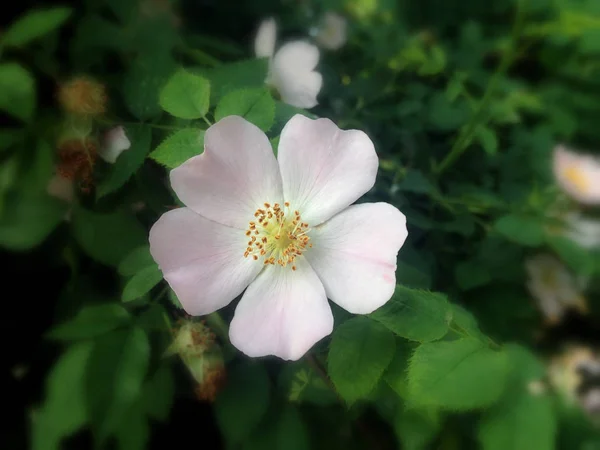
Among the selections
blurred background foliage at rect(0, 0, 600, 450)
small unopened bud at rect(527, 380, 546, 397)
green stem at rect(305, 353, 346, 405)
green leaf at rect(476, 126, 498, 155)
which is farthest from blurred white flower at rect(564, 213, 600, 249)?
green stem at rect(305, 353, 346, 405)

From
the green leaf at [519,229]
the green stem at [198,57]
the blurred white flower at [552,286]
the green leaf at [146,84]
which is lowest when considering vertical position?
the blurred white flower at [552,286]

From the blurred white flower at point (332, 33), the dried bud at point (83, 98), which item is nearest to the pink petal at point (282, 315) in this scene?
the dried bud at point (83, 98)

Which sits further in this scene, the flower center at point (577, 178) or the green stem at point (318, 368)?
the flower center at point (577, 178)

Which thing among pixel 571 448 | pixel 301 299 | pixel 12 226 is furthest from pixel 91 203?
pixel 571 448

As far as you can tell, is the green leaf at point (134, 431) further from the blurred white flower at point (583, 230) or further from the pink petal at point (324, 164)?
the blurred white flower at point (583, 230)

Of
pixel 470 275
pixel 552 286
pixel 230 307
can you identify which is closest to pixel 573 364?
pixel 552 286

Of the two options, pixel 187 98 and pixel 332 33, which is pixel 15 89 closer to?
pixel 187 98

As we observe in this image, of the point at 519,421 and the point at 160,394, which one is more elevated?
the point at 519,421
